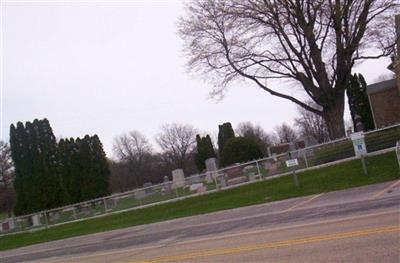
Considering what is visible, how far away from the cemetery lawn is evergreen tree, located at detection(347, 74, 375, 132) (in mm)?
36244

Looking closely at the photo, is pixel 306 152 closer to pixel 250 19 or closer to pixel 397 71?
pixel 250 19

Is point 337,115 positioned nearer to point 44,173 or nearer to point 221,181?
point 221,181

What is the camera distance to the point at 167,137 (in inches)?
5536

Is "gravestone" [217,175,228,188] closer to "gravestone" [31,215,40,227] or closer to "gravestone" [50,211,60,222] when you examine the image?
"gravestone" [50,211,60,222]

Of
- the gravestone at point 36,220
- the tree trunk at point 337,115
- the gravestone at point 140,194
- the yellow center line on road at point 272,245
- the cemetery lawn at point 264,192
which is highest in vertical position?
the tree trunk at point 337,115

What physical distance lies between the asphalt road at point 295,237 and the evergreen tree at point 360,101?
45.4 m

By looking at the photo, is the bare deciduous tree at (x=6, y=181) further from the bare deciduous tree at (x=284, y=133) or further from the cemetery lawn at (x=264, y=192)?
the bare deciduous tree at (x=284, y=133)

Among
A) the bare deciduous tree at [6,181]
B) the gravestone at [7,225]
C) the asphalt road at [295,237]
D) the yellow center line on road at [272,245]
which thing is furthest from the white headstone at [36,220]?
the bare deciduous tree at [6,181]

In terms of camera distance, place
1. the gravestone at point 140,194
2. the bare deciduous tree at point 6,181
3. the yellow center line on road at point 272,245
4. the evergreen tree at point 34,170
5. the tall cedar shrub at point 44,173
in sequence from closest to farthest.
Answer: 1. the yellow center line on road at point 272,245
2. the gravestone at point 140,194
3. the evergreen tree at point 34,170
4. the tall cedar shrub at point 44,173
5. the bare deciduous tree at point 6,181

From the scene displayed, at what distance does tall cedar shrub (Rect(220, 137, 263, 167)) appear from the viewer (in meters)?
65.5

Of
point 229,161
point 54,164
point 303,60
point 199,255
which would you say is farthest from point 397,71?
point 199,255

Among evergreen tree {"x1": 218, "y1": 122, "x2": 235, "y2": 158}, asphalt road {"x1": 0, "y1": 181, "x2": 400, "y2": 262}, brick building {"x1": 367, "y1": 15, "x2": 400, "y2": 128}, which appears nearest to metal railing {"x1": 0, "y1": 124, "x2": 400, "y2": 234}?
asphalt road {"x1": 0, "y1": 181, "x2": 400, "y2": 262}

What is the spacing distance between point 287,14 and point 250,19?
2394mm

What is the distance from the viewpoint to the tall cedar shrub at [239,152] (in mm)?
65500
